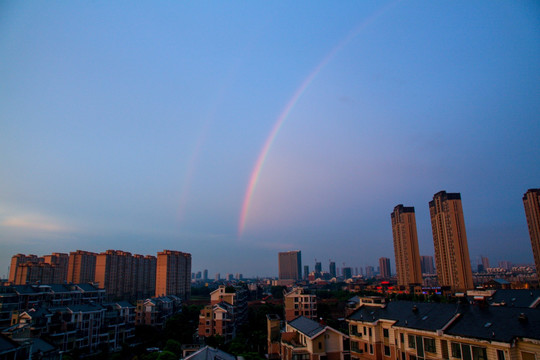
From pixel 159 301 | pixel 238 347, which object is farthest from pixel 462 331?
pixel 159 301

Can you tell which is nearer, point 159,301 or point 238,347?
point 238,347

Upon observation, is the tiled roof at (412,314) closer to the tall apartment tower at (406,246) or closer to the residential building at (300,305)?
the residential building at (300,305)

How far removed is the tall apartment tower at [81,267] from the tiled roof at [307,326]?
66.3 metres

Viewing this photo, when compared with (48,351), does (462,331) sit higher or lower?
higher

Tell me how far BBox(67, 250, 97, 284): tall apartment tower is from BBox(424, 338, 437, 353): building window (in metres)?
76.7

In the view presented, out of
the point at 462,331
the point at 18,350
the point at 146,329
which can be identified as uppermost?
the point at 462,331

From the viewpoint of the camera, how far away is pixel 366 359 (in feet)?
71.8

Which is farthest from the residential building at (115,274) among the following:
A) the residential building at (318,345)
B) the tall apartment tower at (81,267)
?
the residential building at (318,345)

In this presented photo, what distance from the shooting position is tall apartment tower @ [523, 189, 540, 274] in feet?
210

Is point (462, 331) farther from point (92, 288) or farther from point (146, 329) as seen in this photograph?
point (92, 288)

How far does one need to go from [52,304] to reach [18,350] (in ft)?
85.8

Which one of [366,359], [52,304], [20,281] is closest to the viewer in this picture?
[366,359]

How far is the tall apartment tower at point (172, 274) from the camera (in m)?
85.4

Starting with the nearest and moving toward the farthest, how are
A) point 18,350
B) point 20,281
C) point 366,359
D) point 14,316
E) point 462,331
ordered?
1. point 462,331
2. point 18,350
3. point 366,359
4. point 14,316
5. point 20,281
